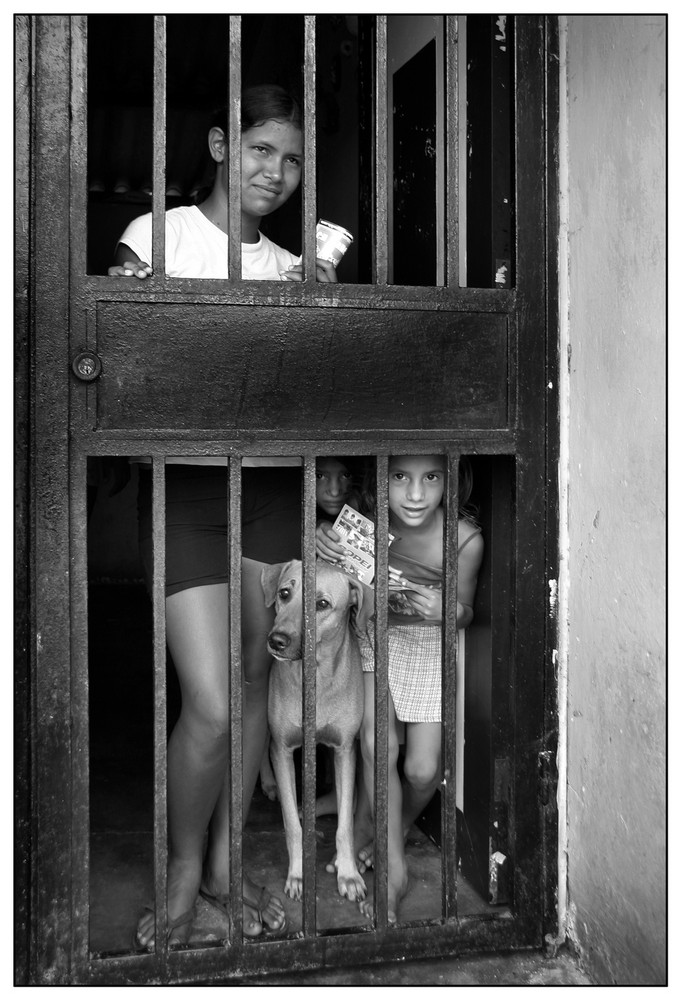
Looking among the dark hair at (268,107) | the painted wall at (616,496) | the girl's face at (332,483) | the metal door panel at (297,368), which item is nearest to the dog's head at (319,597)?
the girl's face at (332,483)

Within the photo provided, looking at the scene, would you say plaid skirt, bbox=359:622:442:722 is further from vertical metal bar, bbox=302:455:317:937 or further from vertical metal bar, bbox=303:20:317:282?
vertical metal bar, bbox=303:20:317:282

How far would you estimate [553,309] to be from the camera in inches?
92.7

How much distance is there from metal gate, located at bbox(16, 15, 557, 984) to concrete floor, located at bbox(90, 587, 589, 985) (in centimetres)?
6

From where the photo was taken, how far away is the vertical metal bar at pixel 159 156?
2.08 meters

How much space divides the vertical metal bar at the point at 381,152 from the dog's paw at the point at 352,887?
5.83 ft

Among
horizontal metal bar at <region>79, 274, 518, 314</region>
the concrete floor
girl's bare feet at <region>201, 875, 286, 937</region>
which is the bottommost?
→ the concrete floor

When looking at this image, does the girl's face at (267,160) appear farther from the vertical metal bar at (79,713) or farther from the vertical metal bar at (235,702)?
the vertical metal bar at (79,713)

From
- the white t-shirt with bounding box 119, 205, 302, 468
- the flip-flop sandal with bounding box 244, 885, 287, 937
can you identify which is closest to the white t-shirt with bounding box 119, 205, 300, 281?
the white t-shirt with bounding box 119, 205, 302, 468

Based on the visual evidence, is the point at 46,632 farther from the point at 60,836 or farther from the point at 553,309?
the point at 553,309

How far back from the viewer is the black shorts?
2.46 meters

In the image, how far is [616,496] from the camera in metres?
2.11

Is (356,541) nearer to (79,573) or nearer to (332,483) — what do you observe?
(332,483)

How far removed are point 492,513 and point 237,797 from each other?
1.03m

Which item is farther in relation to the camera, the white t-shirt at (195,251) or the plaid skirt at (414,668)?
the plaid skirt at (414,668)
